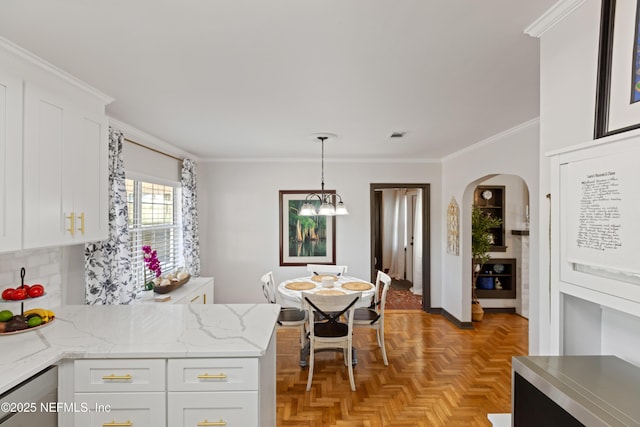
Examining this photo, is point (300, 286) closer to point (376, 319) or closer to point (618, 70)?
point (376, 319)

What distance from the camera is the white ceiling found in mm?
1327

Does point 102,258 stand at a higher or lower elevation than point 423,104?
lower

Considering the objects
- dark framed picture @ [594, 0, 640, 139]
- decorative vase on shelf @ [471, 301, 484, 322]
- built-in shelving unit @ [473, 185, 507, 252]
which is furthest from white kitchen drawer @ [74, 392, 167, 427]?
built-in shelving unit @ [473, 185, 507, 252]

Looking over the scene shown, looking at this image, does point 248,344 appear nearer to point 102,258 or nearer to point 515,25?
point 102,258

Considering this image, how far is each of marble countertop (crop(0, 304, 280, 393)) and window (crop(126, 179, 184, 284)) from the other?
1.28 m

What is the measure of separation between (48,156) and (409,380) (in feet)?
10.9

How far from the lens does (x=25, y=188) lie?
1664mm

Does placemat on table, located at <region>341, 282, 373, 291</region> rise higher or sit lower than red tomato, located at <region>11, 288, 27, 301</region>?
lower

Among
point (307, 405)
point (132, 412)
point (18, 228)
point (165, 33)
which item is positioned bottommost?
point (307, 405)

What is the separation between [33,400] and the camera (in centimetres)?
139

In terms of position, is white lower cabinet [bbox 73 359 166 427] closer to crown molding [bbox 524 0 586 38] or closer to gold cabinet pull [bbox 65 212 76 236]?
gold cabinet pull [bbox 65 212 76 236]

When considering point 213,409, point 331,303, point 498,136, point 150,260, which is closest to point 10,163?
point 213,409

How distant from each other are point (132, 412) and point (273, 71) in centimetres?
193

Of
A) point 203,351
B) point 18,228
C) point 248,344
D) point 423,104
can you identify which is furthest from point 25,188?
point 423,104
